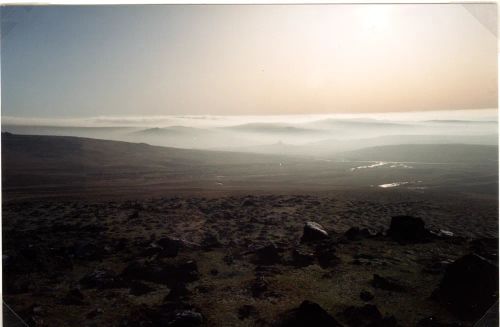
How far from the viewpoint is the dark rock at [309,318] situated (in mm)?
2713

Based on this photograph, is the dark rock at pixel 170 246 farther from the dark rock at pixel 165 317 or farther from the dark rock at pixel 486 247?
the dark rock at pixel 486 247

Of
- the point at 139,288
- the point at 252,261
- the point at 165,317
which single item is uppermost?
the point at 252,261

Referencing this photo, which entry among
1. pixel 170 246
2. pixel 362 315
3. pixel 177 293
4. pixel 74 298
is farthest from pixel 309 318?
pixel 74 298

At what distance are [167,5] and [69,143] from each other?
5.62ft

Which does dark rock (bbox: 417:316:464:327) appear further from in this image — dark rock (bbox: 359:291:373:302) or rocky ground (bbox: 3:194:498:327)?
dark rock (bbox: 359:291:373:302)

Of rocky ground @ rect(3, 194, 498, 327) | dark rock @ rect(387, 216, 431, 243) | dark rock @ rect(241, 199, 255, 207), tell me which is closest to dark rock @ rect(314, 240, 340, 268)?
rocky ground @ rect(3, 194, 498, 327)

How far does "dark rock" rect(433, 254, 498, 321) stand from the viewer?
2.82 meters

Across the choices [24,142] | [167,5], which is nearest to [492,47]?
[167,5]

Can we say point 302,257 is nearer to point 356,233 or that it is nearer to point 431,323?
point 356,233

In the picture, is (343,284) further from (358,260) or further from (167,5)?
(167,5)

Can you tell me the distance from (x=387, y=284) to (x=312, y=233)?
79cm

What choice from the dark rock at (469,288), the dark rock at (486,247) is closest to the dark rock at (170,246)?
the dark rock at (469,288)

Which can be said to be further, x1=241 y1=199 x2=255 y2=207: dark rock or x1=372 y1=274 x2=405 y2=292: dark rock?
x1=241 y1=199 x2=255 y2=207: dark rock

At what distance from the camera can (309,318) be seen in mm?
2730
